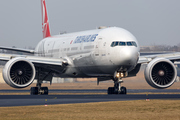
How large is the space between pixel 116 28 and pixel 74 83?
45.3m

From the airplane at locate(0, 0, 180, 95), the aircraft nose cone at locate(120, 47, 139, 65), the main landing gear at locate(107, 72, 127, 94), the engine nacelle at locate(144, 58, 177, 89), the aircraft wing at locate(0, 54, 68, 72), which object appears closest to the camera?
the aircraft nose cone at locate(120, 47, 139, 65)

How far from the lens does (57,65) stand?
32719mm

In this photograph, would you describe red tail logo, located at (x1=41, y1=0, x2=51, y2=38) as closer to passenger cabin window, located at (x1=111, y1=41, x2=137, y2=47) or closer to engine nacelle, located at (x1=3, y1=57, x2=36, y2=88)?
engine nacelle, located at (x1=3, y1=57, x2=36, y2=88)

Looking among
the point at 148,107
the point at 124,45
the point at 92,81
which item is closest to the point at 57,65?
the point at 124,45

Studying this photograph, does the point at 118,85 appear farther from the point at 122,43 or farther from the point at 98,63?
the point at 122,43

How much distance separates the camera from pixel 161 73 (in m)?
29.8

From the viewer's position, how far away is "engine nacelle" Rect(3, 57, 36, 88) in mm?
27964

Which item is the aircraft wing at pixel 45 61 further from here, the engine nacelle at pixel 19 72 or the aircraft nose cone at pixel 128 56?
the aircraft nose cone at pixel 128 56

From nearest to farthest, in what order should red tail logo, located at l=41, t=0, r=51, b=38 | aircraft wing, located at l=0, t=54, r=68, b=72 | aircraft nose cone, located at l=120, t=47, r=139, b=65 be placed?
aircraft nose cone, located at l=120, t=47, r=139, b=65 < aircraft wing, located at l=0, t=54, r=68, b=72 < red tail logo, located at l=41, t=0, r=51, b=38

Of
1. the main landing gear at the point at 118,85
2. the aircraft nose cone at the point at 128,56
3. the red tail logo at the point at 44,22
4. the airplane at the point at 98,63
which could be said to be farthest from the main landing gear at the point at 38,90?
the red tail logo at the point at 44,22

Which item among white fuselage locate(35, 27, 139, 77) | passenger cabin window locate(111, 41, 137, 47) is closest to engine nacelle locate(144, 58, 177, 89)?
white fuselage locate(35, 27, 139, 77)

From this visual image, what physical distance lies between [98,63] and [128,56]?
317cm

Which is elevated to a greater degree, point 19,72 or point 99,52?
point 99,52

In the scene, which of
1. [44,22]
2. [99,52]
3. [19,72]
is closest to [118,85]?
[99,52]
